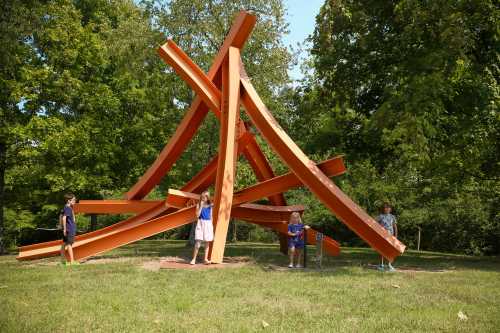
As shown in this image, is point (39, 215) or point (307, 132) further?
point (39, 215)

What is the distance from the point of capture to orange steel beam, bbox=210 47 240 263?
34.7ft

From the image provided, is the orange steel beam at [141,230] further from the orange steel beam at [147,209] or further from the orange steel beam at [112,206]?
the orange steel beam at [112,206]

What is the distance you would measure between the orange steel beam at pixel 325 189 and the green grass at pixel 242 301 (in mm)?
667

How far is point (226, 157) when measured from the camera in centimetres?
1105

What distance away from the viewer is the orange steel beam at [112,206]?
13.3m

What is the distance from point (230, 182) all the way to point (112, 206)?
410cm

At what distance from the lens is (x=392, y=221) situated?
11172mm

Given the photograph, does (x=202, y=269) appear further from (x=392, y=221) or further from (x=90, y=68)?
(x=90, y=68)

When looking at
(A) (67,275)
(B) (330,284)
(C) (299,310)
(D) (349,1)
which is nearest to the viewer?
(C) (299,310)

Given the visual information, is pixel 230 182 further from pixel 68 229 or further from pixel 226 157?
pixel 68 229

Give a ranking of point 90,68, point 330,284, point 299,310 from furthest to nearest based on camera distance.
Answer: point 90,68
point 330,284
point 299,310

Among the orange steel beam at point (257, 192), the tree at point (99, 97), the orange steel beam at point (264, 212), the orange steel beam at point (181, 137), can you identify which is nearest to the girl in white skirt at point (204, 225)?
the orange steel beam at point (257, 192)

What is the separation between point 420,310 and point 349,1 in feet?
35.9

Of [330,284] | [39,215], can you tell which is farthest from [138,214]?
[39,215]
